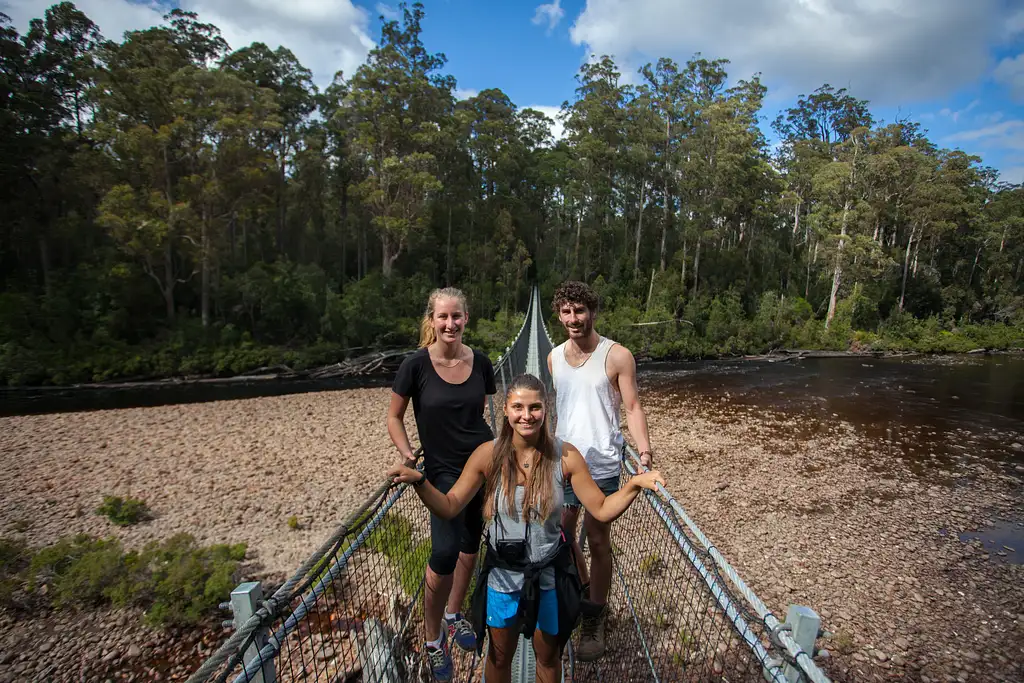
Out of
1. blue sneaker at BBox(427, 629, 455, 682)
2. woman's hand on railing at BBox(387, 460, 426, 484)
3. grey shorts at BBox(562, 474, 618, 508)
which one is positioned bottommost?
blue sneaker at BBox(427, 629, 455, 682)

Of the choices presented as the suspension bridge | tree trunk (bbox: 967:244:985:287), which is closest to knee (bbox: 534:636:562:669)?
the suspension bridge

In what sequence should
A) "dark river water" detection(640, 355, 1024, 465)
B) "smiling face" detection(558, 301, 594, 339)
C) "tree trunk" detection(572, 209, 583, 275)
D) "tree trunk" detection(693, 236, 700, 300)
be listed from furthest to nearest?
"tree trunk" detection(572, 209, 583, 275)
"tree trunk" detection(693, 236, 700, 300)
"dark river water" detection(640, 355, 1024, 465)
"smiling face" detection(558, 301, 594, 339)

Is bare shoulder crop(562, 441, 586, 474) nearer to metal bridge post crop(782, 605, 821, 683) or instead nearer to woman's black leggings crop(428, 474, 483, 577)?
woman's black leggings crop(428, 474, 483, 577)

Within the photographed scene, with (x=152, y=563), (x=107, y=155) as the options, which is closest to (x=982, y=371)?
(x=152, y=563)

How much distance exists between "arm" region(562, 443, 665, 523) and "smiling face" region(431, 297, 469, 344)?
22.8 inches

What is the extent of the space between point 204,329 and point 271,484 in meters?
10.2

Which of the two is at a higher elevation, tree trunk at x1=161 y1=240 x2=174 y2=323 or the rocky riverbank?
tree trunk at x1=161 y1=240 x2=174 y2=323

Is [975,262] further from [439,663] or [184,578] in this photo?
[184,578]

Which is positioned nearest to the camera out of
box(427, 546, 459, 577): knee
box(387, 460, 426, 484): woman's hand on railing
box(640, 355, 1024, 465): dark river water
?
box(387, 460, 426, 484): woman's hand on railing

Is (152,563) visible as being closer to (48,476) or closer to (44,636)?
(44,636)

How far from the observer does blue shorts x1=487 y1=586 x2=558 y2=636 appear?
1296 millimetres

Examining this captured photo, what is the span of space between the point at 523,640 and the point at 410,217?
1559 centimetres

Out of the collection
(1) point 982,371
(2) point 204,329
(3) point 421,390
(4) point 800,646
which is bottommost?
(1) point 982,371

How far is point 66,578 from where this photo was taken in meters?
3.42
